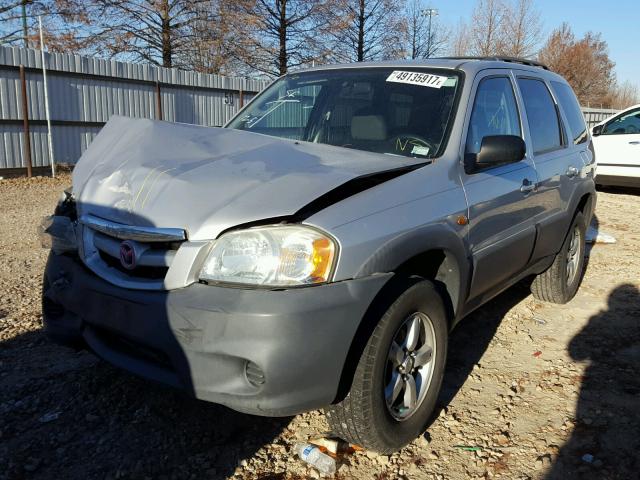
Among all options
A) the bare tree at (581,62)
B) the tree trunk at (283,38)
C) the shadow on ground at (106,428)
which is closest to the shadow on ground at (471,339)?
the shadow on ground at (106,428)

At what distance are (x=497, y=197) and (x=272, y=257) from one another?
1.69m

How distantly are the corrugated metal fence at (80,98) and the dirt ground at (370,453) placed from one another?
870 cm

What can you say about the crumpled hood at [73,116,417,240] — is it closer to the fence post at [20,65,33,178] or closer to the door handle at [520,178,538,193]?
the door handle at [520,178,538,193]

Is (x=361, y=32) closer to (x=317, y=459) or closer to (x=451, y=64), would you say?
(x=451, y=64)

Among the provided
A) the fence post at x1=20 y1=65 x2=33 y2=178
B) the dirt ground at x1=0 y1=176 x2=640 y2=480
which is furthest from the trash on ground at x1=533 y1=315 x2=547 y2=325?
the fence post at x1=20 y1=65 x2=33 y2=178

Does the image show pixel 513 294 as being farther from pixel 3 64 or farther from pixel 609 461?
pixel 3 64

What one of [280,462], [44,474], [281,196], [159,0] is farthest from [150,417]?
[159,0]

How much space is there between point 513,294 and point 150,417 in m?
3.59

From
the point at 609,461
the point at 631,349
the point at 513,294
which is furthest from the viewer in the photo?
the point at 513,294

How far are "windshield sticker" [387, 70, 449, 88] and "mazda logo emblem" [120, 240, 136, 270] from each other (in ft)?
6.51

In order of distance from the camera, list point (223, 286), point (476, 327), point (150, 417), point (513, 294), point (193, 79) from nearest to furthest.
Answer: point (223, 286) < point (150, 417) < point (476, 327) < point (513, 294) < point (193, 79)

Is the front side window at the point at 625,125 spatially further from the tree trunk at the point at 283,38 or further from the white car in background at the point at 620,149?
the tree trunk at the point at 283,38

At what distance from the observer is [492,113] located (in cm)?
364

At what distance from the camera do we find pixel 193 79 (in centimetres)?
1552
